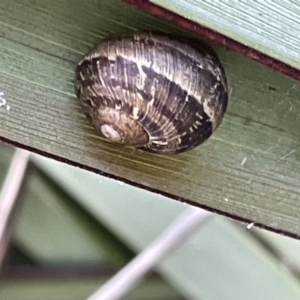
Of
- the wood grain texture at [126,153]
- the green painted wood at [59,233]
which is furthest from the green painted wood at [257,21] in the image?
the green painted wood at [59,233]

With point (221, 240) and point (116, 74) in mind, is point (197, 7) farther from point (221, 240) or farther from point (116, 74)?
point (221, 240)

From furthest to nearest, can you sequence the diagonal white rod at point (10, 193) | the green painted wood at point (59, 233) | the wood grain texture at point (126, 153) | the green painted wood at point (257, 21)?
the green painted wood at point (59, 233) → the diagonal white rod at point (10, 193) → the wood grain texture at point (126, 153) → the green painted wood at point (257, 21)

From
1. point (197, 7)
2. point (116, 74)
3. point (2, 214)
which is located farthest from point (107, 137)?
point (2, 214)

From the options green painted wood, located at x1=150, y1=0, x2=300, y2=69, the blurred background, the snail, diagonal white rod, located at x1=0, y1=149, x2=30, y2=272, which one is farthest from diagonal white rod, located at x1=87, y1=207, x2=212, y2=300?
green painted wood, located at x1=150, y1=0, x2=300, y2=69

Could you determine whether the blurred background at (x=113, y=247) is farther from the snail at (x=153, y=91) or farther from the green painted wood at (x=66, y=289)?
the snail at (x=153, y=91)

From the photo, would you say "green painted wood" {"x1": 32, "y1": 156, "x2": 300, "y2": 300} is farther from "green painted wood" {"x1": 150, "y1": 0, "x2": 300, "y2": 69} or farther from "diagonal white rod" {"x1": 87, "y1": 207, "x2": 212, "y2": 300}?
"green painted wood" {"x1": 150, "y1": 0, "x2": 300, "y2": 69}
